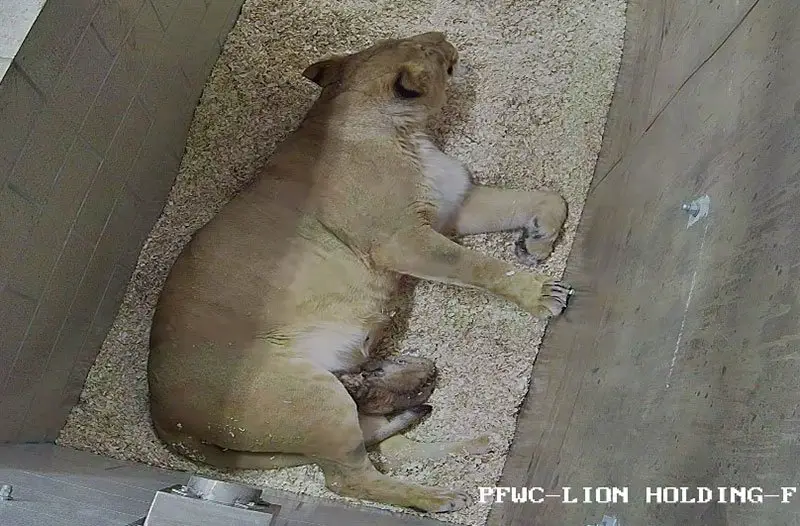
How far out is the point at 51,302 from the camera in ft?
7.14

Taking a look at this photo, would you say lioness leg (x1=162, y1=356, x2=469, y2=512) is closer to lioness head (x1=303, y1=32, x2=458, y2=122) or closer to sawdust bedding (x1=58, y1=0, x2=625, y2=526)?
sawdust bedding (x1=58, y1=0, x2=625, y2=526)

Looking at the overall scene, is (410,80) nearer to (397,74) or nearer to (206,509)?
(397,74)

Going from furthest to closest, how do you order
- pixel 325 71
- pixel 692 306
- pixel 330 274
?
pixel 325 71, pixel 330 274, pixel 692 306

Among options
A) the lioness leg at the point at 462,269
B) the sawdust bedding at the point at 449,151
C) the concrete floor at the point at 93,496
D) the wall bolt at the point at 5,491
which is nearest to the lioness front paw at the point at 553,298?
the lioness leg at the point at 462,269

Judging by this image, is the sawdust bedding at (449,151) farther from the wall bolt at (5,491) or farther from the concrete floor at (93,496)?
the wall bolt at (5,491)

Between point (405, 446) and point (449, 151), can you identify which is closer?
point (405, 446)

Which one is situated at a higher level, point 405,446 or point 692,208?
point 692,208

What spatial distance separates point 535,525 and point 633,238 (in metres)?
0.71

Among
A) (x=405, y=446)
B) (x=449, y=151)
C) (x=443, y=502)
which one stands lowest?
(x=443, y=502)

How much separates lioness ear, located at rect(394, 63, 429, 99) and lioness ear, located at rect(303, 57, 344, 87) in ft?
0.74

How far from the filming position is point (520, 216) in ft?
8.77

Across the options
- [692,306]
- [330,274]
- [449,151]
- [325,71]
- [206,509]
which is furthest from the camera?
[449,151]

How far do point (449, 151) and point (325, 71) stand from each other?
516 mm

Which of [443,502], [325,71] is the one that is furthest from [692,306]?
[325,71]
